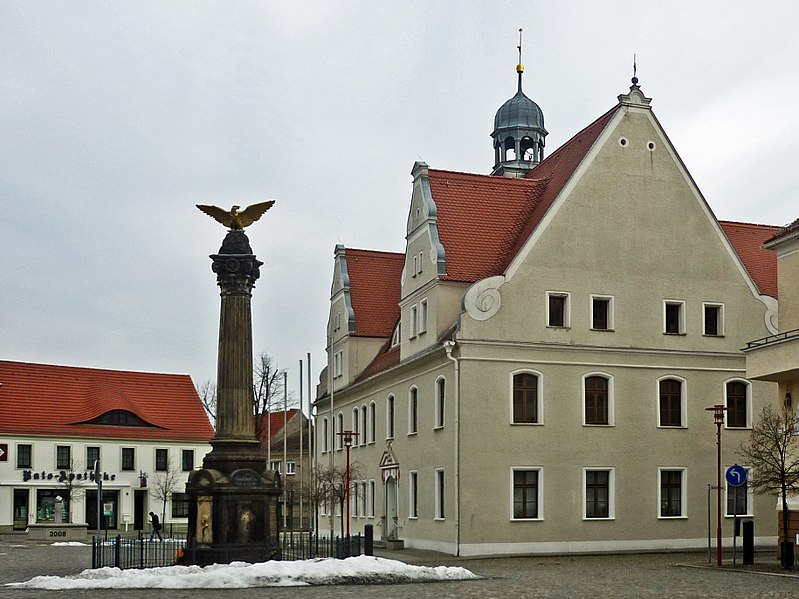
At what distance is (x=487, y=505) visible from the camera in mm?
37719

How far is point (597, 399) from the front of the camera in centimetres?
3988

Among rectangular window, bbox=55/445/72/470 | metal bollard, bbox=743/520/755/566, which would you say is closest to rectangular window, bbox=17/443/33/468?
rectangular window, bbox=55/445/72/470

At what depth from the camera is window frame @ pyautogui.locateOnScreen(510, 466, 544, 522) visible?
37969 millimetres

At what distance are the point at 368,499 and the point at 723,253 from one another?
17.9 metres

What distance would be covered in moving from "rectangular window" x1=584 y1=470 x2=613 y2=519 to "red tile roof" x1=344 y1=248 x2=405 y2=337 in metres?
16.0

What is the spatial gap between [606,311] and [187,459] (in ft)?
127

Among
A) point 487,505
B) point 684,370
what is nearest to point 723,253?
point 684,370

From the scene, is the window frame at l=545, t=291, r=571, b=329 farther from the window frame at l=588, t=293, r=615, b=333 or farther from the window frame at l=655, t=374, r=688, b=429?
the window frame at l=655, t=374, r=688, b=429

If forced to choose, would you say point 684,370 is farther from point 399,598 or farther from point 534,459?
point 399,598

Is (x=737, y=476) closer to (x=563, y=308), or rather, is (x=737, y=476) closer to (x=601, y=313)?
(x=563, y=308)

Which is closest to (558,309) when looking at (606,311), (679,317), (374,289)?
(606,311)

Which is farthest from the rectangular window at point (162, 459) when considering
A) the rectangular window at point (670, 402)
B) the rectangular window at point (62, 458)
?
the rectangular window at point (670, 402)

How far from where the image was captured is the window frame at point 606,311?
131ft

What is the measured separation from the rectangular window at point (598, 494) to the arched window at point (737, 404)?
5.30 metres
